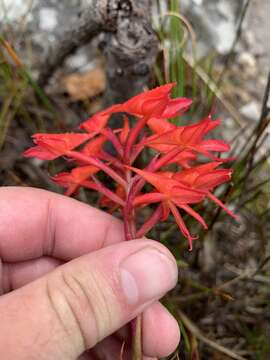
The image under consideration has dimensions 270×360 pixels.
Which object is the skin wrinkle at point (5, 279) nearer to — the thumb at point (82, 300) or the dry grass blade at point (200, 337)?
the thumb at point (82, 300)

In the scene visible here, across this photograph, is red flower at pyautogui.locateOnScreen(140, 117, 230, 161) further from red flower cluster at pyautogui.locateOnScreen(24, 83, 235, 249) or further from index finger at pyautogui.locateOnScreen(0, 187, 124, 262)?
index finger at pyautogui.locateOnScreen(0, 187, 124, 262)

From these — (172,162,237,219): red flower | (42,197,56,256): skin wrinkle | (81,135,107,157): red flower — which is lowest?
(42,197,56,256): skin wrinkle

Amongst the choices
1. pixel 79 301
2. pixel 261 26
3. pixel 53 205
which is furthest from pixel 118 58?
pixel 261 26

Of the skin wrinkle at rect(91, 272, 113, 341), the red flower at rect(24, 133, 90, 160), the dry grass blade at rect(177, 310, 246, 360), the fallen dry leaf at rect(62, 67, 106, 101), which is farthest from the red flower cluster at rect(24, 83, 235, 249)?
the fallen dry leaf at rect(62, 67, 106, 101)

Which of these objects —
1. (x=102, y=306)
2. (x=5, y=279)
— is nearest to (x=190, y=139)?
(x=102, y=306)

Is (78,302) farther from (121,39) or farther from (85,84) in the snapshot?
(85,84)

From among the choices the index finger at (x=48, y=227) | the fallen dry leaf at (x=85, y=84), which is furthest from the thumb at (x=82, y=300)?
the fallen dry leaf at (x=85, y=84)

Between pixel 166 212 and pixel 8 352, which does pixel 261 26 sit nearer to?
pixel 166 212
